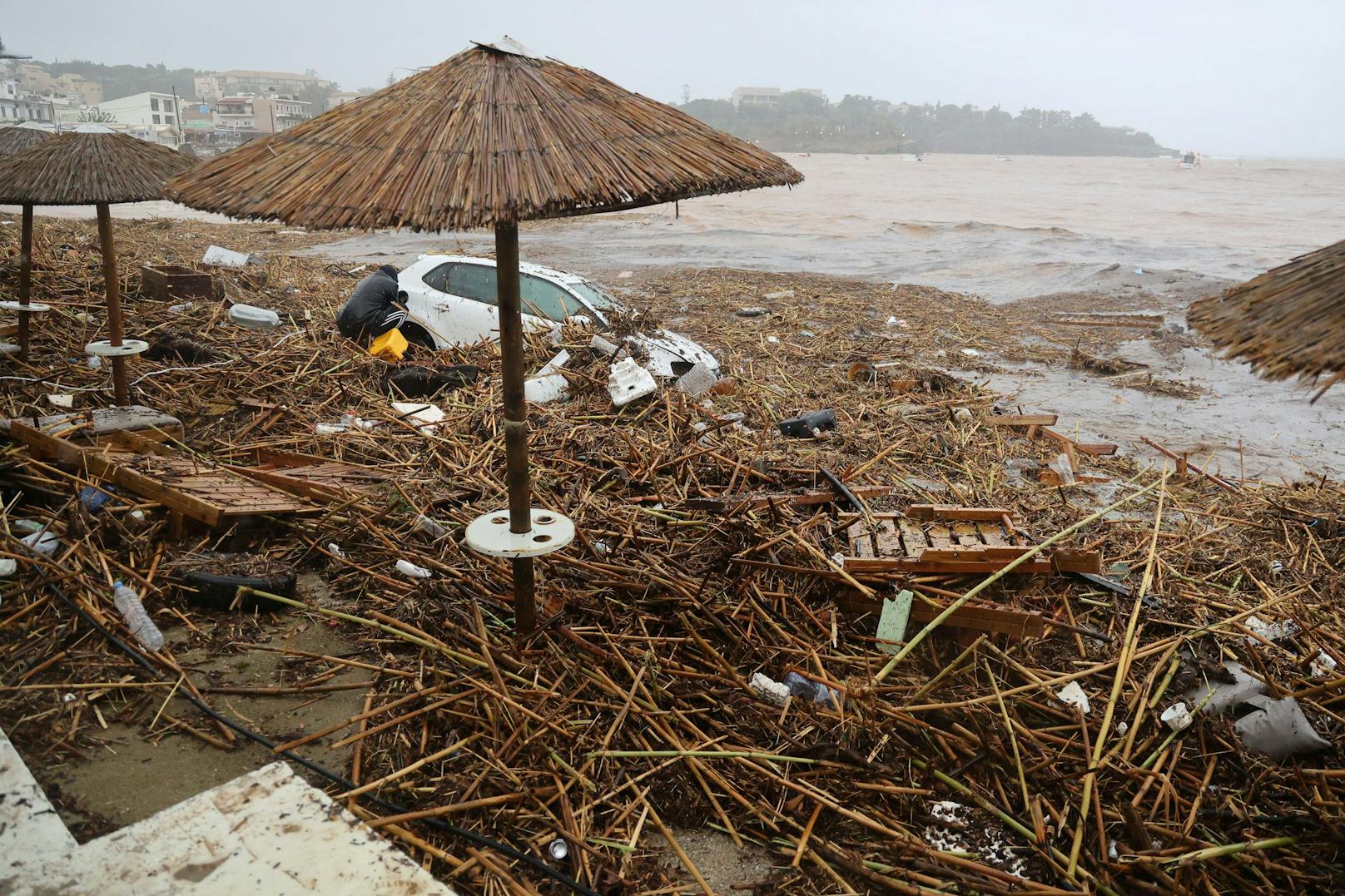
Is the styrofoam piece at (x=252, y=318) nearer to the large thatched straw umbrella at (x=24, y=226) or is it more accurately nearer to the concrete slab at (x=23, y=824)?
the large thatched straw umbrella at (x=24, y=226)

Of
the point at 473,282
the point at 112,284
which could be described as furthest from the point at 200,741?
the point at 473,282

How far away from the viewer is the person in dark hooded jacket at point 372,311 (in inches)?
359

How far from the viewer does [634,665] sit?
4176mm

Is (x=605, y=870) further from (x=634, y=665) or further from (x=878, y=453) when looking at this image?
(x=878, y=453)

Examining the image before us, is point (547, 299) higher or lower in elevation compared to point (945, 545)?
higher

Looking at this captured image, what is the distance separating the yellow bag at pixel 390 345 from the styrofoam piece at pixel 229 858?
Answer: 6148 mm

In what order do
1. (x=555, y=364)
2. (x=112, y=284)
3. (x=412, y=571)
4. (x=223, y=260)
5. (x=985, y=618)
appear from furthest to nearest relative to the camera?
1. (x=223, y=260)
2. (x=555, y=364)
3. (x=112, y=284)
4. (x=412, y=571)
5. (x=985, y=618)

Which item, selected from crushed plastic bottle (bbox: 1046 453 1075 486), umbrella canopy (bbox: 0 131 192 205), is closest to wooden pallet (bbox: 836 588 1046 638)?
crushed plastic bottle (bbox: 1046 453 1075 486)

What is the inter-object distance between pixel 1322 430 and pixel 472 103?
11.7 m

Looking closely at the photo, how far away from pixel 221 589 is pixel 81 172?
137 inches

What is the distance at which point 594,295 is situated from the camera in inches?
409

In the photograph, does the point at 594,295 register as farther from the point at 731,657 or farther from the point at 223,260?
the point at 223,260

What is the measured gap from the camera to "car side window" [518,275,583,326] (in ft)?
31.6

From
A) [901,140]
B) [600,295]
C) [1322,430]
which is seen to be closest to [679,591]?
[600,295]
